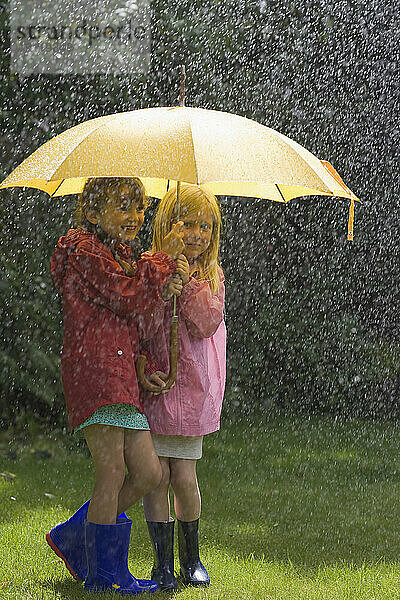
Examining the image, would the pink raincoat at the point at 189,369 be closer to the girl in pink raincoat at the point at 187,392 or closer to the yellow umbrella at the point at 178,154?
the girl in pink raincoat at the point at 187,392

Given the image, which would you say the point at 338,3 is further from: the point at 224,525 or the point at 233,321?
the point at 224,525

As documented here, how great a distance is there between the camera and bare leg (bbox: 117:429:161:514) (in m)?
3.19

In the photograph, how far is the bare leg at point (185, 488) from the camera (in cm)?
336

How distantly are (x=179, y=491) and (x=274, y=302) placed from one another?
15.0 ft

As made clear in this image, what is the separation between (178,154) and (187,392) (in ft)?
2.88

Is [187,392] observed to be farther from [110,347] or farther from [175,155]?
[175,155]

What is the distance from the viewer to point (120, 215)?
3.23 metres

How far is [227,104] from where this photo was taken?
291 inches

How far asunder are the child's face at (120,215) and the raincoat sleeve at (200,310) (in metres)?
0.30

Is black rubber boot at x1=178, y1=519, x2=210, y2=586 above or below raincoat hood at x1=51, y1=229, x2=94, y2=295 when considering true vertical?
below

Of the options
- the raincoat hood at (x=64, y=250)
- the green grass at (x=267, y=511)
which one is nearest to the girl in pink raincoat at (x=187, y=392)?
the green grass at (x=267, y=511)

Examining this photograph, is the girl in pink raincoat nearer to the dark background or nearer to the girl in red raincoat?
the girl in red raincoat

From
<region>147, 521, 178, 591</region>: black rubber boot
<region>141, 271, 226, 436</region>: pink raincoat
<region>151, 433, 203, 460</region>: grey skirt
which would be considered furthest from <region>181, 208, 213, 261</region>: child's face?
<region>147, 521, 178, 591</region>: black rubber boot

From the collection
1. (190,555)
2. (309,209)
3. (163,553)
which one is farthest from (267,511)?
(309,209)
